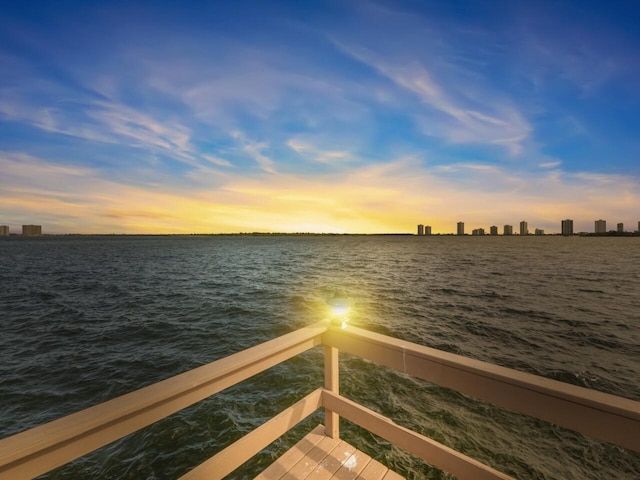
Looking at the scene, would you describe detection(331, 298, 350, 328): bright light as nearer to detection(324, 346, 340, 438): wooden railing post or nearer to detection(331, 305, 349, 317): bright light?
detection(331, 305, 349, 317): bright light

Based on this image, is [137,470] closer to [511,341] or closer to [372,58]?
[372,58]

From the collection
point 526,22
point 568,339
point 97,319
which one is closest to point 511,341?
point 568,339

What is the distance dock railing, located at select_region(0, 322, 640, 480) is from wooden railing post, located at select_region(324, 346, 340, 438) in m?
0.01

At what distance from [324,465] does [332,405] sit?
0.50m

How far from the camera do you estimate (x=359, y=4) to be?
22.2 feet

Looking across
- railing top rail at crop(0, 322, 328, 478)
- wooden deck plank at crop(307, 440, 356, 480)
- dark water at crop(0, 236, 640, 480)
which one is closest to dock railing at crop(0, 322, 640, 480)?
railing top rail at crop(0, 322, 328, 478)

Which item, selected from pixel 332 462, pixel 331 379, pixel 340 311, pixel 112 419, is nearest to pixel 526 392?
pixel 340 311

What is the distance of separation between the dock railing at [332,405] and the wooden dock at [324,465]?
446mm

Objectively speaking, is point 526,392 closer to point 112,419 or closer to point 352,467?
point 352,467

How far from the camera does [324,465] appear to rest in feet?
8.64

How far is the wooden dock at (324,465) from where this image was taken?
2.55 m

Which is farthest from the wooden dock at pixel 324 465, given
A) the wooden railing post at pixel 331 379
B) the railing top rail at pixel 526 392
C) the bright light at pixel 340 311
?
the bright light at pixel 340 311

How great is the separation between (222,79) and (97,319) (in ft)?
46.8

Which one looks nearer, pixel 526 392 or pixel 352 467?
pixel 526 392
